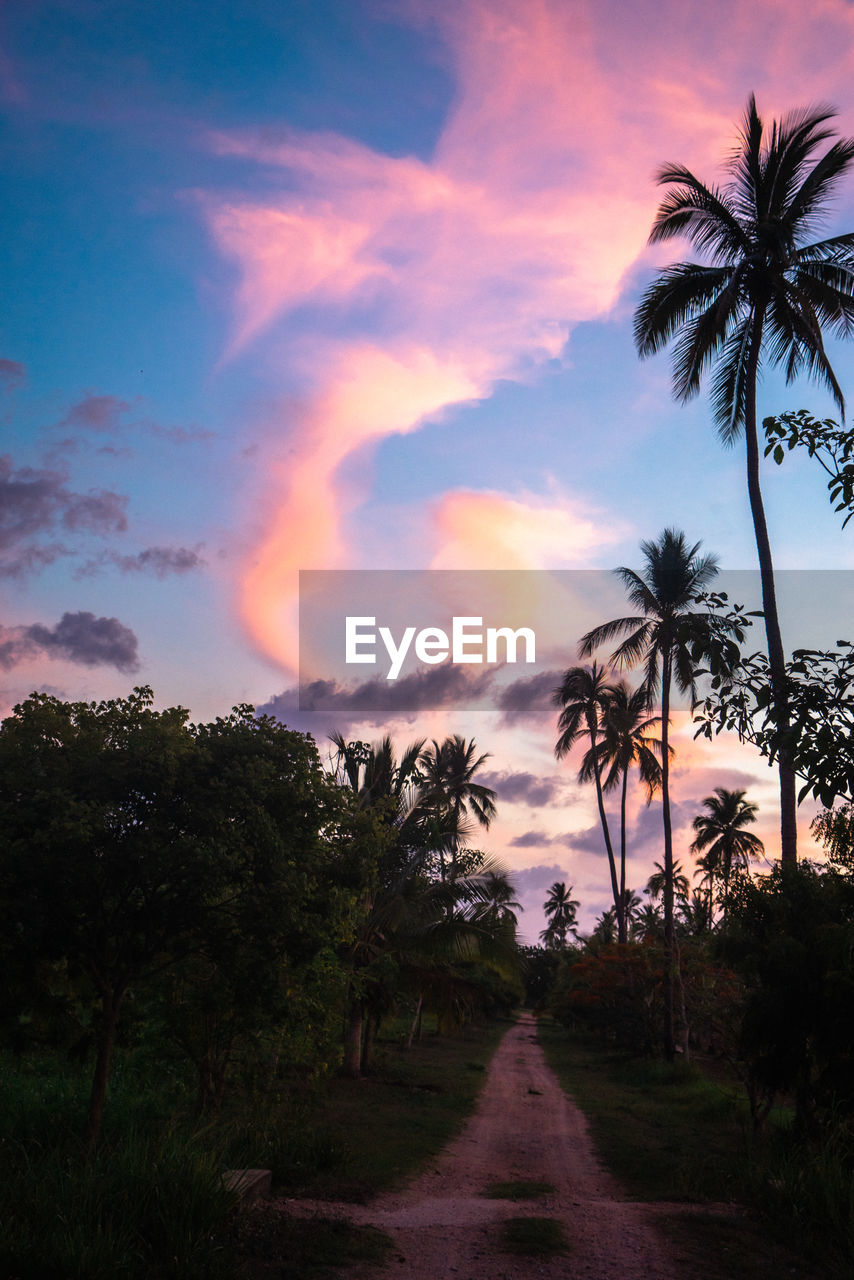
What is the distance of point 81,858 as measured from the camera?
905cm

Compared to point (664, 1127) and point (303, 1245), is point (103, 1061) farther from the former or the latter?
point (664, 1127)

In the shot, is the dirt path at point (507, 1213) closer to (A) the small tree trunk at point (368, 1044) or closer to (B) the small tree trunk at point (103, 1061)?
(B) the small tree trunk at point (103, 1061)

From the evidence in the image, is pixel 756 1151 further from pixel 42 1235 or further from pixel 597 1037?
pixel 597 1037

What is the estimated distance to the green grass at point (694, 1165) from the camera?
7.68 m

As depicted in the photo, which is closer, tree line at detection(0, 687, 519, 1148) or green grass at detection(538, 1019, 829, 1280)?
green grass at detection(538, 1019, 829, 1280)

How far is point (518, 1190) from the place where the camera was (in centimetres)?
1080

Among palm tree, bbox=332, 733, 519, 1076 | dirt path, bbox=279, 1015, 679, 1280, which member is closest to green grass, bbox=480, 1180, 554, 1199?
dirt path, bbox=279, 1015, 679, 1280

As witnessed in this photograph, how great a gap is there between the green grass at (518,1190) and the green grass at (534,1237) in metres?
1.76

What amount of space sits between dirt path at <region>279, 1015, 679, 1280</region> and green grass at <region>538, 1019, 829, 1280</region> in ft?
1.14

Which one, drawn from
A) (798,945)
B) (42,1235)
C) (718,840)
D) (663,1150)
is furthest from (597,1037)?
(42,1235)

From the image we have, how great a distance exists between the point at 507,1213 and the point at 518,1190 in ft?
6.10

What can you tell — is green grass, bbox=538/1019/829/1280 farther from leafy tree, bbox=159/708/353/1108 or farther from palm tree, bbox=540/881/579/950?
palm tree, bbox=540/881/579/950

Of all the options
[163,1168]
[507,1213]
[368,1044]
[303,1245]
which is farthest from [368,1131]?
[368,1044]

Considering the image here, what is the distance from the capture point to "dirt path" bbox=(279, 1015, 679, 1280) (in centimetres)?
718
